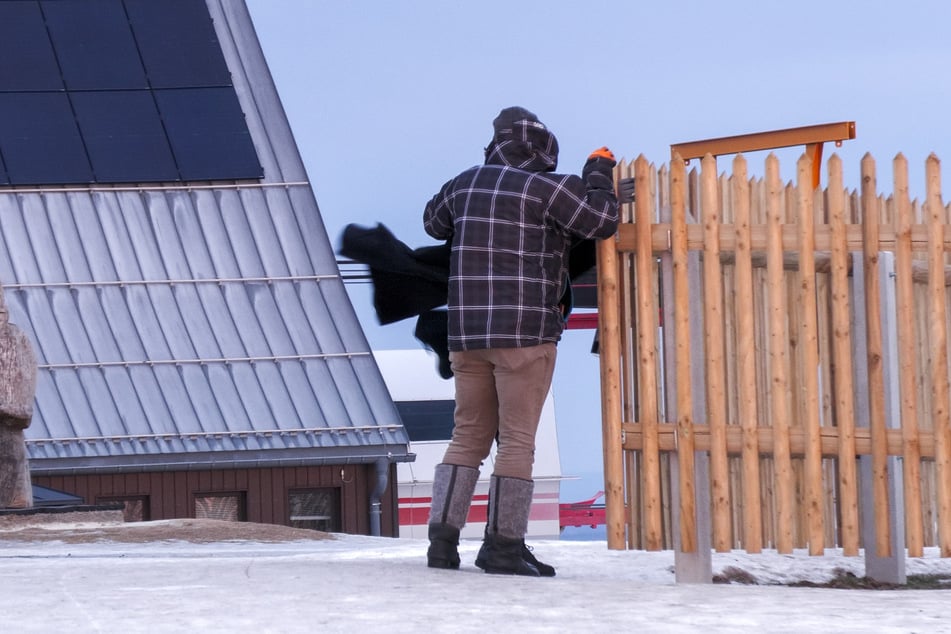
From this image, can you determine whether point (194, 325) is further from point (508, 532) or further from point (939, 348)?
point (939, 348)

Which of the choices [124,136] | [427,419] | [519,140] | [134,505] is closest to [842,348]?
[519,140]

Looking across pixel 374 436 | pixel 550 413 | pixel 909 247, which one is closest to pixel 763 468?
pixel 909 247

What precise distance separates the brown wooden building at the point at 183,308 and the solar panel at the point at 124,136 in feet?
0.07

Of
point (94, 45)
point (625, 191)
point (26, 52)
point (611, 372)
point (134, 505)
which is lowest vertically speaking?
point (134, 505)

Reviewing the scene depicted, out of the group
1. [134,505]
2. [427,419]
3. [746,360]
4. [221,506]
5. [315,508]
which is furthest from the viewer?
[427,419]

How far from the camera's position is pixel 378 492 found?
18.4 m

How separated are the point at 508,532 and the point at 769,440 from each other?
1285 mm

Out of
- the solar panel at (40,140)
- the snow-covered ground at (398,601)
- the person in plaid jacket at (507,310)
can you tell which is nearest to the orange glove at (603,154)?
the person in plaid jacket at (507,310)

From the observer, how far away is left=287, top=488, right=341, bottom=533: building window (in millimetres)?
18609

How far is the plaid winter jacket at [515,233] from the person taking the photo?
609cm

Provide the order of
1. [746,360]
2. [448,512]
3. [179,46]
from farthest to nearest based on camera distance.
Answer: [179,46]
[746,360]
[448,512]

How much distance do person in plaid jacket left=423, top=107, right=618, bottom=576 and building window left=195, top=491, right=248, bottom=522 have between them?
41.4ft

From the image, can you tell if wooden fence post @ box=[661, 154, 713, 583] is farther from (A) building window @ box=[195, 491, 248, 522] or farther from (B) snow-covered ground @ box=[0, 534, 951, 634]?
(A) building window @ box=[195, 491, 248, 522]

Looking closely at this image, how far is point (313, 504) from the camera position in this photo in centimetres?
1881
